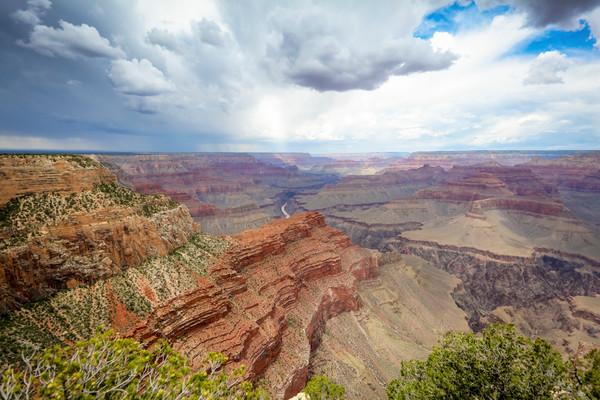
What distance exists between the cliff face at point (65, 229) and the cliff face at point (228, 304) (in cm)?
143

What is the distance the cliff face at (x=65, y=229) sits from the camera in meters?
20.6

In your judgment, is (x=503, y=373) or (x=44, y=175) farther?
(x=44, y=175)

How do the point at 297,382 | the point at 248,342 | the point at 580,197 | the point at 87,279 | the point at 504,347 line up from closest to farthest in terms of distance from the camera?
the point at 504,347, the point at 87,279, the point at 248,342, the point at 297,382, the point at 580,197

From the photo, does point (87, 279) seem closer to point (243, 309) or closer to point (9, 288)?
point (9, 288)

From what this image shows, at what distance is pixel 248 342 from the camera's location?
2775cm

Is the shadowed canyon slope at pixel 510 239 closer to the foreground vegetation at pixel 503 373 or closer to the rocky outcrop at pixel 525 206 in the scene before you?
the rocky outcrop at pixel 525 206

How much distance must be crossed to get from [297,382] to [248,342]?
792cm

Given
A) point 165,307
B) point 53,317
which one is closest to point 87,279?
point 53,317

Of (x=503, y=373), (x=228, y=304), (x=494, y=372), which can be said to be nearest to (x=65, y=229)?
(x=228, y=304)

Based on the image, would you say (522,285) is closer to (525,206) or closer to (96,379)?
(525,206)

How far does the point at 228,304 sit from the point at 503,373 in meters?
24.0

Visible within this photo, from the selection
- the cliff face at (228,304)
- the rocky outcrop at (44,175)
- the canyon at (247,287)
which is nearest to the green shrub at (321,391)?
the cliff face at (228,304)

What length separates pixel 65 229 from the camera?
23250mm

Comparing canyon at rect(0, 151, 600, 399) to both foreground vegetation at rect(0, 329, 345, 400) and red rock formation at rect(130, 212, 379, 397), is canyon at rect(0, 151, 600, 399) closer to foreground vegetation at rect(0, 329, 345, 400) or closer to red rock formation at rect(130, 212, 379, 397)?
red rock formation at rect(130, 212, 379, 397)
